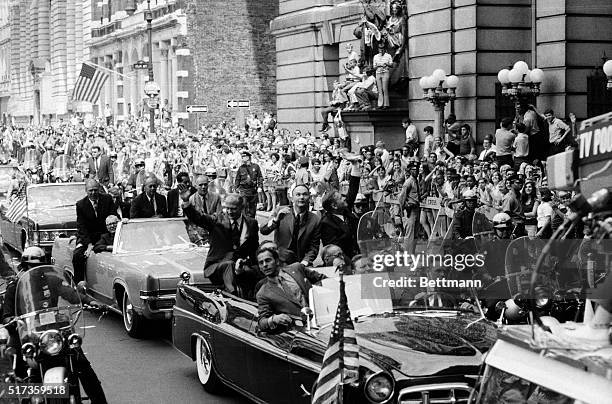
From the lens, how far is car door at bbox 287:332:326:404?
8.63 m

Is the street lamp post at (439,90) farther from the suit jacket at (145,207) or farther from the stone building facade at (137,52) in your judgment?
the stone building facade at (137,52)

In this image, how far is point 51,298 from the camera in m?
9.20

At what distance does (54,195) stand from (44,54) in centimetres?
8244

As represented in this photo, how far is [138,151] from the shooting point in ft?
120

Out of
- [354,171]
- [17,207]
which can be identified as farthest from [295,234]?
[17,207]

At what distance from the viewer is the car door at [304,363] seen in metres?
8.63

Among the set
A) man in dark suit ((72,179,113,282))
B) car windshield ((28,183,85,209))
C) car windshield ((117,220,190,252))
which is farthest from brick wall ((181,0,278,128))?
car windshield ((117,220,190,252))

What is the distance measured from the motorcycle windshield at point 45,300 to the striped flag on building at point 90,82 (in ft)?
116

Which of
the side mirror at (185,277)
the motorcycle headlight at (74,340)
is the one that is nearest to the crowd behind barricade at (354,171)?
the side mirror at (185,277)

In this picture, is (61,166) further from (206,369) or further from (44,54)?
(44,54)

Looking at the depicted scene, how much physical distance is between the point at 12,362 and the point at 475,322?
3.55 metres

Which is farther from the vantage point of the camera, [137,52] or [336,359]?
[137,52]

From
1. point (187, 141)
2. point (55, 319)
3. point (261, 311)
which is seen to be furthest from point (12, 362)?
point (187, 141)

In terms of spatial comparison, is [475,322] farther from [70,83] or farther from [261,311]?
[70,83]
